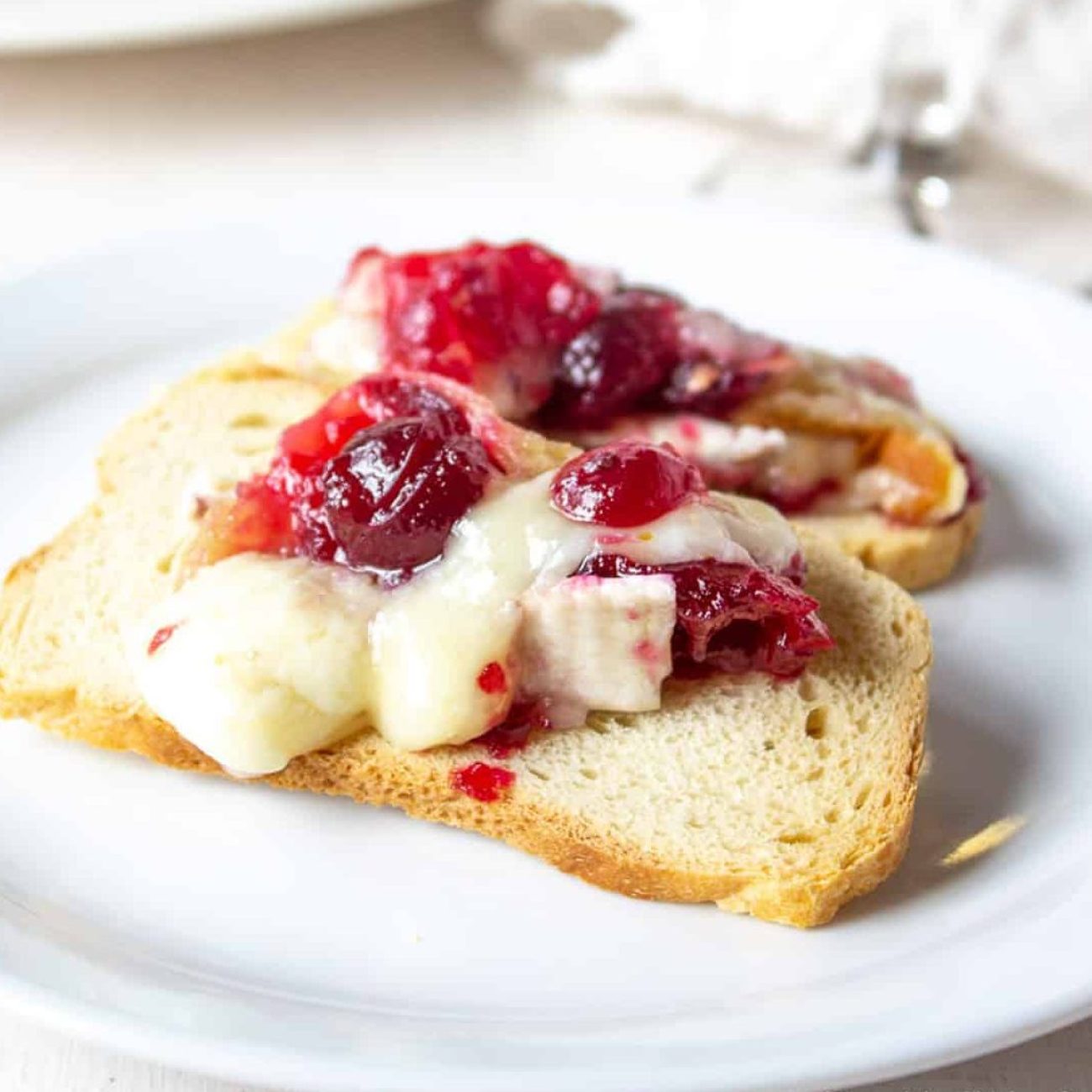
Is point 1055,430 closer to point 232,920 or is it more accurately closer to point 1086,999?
point 1086,999

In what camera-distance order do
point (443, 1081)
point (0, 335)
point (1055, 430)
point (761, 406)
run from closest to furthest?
point (443, 1081) < point (761, 406) < point (1055, 430) < point (0, 335)

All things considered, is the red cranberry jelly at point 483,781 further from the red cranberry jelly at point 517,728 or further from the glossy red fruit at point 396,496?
the glossy red fruit at point 396,496

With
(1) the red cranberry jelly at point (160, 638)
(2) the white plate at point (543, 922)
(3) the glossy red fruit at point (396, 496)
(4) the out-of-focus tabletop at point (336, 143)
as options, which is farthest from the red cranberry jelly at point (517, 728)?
(4) the out-of-focus tabletop at point (336, 143)

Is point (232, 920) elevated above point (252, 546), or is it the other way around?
point (252, 546)

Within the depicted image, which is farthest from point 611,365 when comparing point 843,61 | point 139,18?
point 139,18

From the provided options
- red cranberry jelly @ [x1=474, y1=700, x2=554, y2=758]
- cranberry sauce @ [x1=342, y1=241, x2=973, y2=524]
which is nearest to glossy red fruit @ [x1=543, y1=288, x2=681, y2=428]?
cranberry sauce @ [x1=342, y1=241, x2=973, y2=524]

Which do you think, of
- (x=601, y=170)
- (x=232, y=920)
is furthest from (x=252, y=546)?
(x=601, y=170)

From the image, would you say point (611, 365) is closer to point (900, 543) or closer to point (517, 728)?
point (900, 543)
